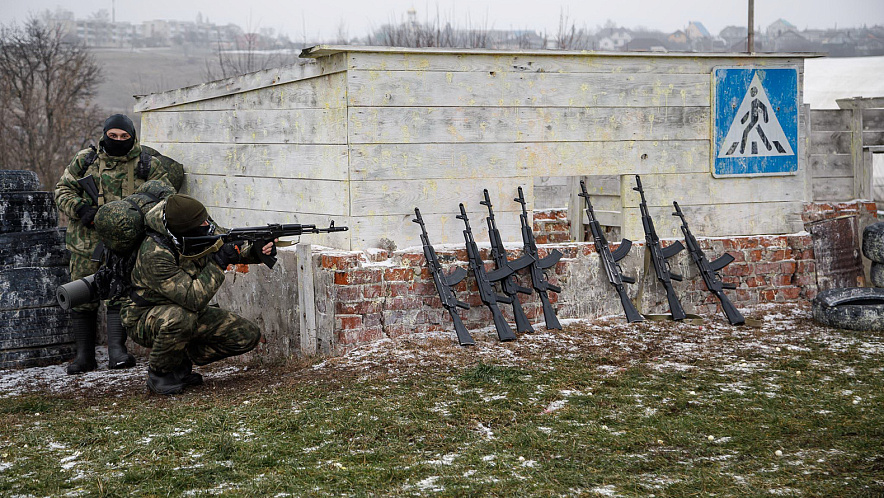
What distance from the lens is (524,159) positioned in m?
7.86

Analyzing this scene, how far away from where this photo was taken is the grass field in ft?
13.6

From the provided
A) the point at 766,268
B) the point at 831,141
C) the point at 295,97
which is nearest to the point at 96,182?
the point at 295,97

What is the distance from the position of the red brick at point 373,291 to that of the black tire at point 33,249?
308 centimetres

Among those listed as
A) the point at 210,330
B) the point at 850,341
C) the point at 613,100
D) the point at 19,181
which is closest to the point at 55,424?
the point at 210,330

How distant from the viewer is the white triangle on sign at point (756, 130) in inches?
339

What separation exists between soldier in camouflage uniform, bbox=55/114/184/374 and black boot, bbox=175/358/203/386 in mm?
1409

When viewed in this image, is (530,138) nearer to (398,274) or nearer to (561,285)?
(561,285)

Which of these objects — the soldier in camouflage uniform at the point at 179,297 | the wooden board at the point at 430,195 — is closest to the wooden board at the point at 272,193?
the wooden board at the point at 430,195

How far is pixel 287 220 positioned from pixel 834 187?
630 cm

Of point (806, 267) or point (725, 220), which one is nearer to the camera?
point (725, 220)

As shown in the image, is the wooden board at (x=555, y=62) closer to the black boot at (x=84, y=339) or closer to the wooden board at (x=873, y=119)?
the wooden board at (x=873, y=119)

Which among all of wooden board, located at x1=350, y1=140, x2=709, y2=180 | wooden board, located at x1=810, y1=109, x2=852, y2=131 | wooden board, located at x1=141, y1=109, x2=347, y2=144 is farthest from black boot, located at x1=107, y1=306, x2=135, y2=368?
wooden board, located at x1=810, y1=109, x2=852, y2=131

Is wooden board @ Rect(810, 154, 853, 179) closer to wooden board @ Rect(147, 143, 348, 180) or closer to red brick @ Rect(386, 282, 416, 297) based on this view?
red brick @ Rect(386, 282, 416, 297)

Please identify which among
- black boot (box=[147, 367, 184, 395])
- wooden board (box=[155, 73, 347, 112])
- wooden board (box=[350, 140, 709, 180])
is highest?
wooden board (box=[155, 73, 347, 112])
